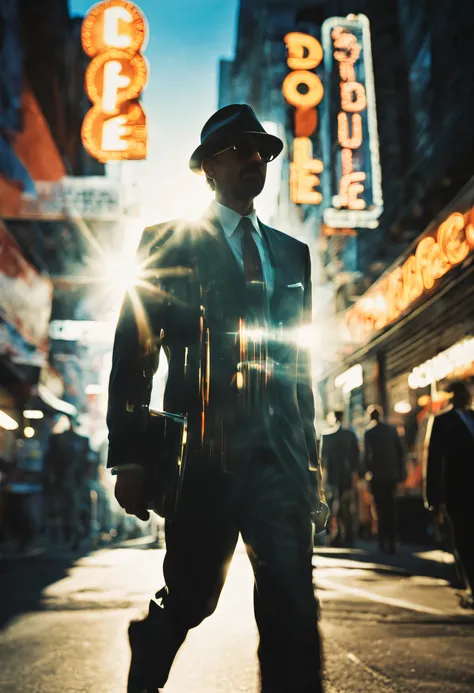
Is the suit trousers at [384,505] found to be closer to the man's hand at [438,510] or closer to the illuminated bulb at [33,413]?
the man's hand at [438,510]

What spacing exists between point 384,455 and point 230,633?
22.5ft

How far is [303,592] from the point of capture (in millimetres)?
2289

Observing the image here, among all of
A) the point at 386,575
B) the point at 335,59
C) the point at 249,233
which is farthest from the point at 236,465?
the point at 335,59

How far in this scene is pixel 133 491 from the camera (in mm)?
2332

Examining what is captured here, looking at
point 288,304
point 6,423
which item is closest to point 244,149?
point 288,304

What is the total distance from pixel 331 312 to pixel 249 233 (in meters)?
22.2

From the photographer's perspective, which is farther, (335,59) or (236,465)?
(335,59)

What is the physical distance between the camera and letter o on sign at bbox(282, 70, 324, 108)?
20.9 m

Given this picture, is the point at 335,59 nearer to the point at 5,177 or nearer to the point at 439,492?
the point at 5,177

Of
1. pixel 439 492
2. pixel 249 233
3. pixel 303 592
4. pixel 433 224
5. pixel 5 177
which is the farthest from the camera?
pixel 5 177

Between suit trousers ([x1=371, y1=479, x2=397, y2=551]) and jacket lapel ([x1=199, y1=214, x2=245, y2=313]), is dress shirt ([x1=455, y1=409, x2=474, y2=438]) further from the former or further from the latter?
suit trousers ([x1=371, y1=479, x2=397, y2=551])

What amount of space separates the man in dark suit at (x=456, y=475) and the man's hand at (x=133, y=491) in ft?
15.6

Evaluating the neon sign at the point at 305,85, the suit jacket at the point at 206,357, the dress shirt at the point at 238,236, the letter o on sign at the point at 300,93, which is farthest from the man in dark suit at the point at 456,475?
the letter o on sign at the point at 300,93

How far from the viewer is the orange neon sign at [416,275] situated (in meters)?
11.7
